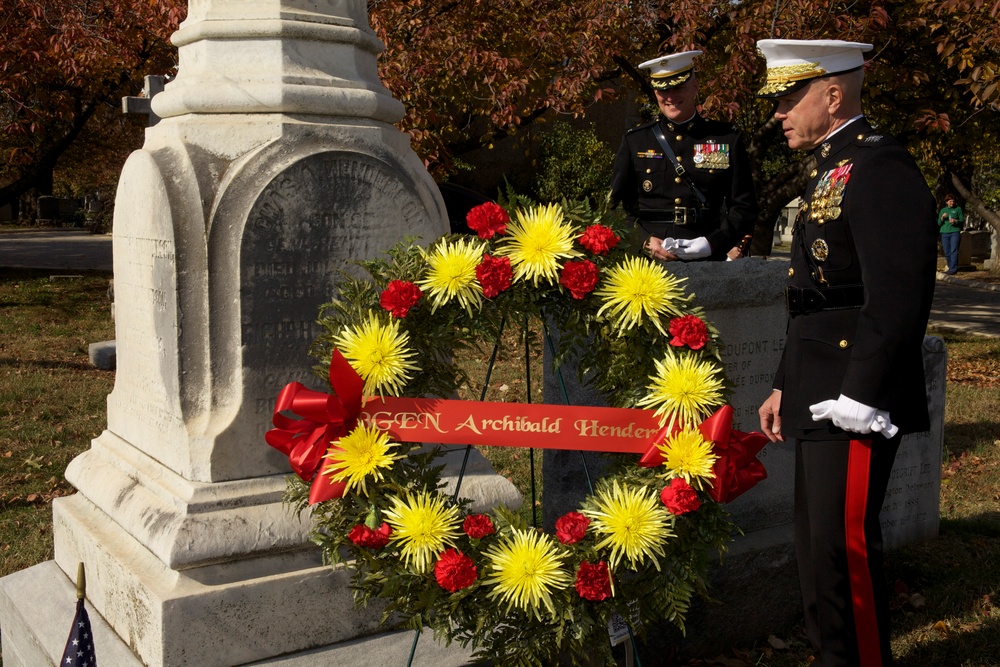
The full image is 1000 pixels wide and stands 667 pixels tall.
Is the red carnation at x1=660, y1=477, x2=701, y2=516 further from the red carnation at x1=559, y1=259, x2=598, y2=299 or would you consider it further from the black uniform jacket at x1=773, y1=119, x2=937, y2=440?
the red carnation at x1=559, y1=259, x2=598, y2=299

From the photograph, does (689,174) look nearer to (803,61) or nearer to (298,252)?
(803,61)

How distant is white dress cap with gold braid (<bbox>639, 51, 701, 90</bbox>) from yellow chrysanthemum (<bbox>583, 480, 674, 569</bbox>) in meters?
2.29

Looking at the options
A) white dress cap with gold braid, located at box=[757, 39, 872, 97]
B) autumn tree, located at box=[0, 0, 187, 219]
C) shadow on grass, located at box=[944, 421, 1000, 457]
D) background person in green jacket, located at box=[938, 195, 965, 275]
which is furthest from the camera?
background person in green jacket, located at box=[938, 195, 965, 275]

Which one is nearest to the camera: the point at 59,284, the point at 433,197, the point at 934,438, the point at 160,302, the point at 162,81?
the point at 160,302

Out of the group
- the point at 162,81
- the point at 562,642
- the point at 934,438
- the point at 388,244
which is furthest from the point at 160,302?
the point at 162,81

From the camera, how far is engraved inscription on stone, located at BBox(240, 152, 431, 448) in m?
3.33

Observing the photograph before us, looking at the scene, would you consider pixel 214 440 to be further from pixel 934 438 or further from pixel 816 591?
pixel 934 438

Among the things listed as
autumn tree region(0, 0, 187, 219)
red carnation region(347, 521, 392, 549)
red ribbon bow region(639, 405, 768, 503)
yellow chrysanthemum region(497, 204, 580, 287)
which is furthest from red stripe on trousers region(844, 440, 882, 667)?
autumn tree region(0, 0, 187, 219)

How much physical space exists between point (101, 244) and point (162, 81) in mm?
18523

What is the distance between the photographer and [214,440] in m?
3.30

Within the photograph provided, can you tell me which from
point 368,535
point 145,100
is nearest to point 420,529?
point 368,535

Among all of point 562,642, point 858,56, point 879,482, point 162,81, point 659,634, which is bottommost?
point 659,634

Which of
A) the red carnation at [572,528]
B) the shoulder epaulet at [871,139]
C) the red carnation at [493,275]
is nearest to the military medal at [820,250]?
the shoulder epaulet at [871,139]

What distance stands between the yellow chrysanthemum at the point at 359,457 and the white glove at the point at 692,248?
79.1 inches
